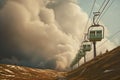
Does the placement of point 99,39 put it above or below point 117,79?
above

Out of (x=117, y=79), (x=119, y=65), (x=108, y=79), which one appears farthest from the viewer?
(x=119, y=65)

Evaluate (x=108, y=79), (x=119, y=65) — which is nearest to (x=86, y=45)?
(x=119, y=65)

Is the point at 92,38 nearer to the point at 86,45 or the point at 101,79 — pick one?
the point at 101,79

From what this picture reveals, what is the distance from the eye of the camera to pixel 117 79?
69.8 m

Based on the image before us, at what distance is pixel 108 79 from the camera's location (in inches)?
3066

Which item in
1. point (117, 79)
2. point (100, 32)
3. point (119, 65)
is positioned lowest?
point (117, 79)

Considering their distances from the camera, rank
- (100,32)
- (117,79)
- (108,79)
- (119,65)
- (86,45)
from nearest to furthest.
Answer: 1. (117,79)
2. (108,79)
3. (100,32)
4. (119,65)
5. (86,45)

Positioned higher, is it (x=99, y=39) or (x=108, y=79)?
(x=99, y=39)

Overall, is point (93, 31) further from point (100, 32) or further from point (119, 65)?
point (119, 65)

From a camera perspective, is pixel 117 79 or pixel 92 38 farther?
pixel 92 38

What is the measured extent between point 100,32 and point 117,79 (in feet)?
65.3

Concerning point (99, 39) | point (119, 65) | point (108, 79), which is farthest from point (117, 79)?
point (119, 65)

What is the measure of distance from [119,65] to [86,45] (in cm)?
2676

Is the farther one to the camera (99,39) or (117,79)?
(99,39)
